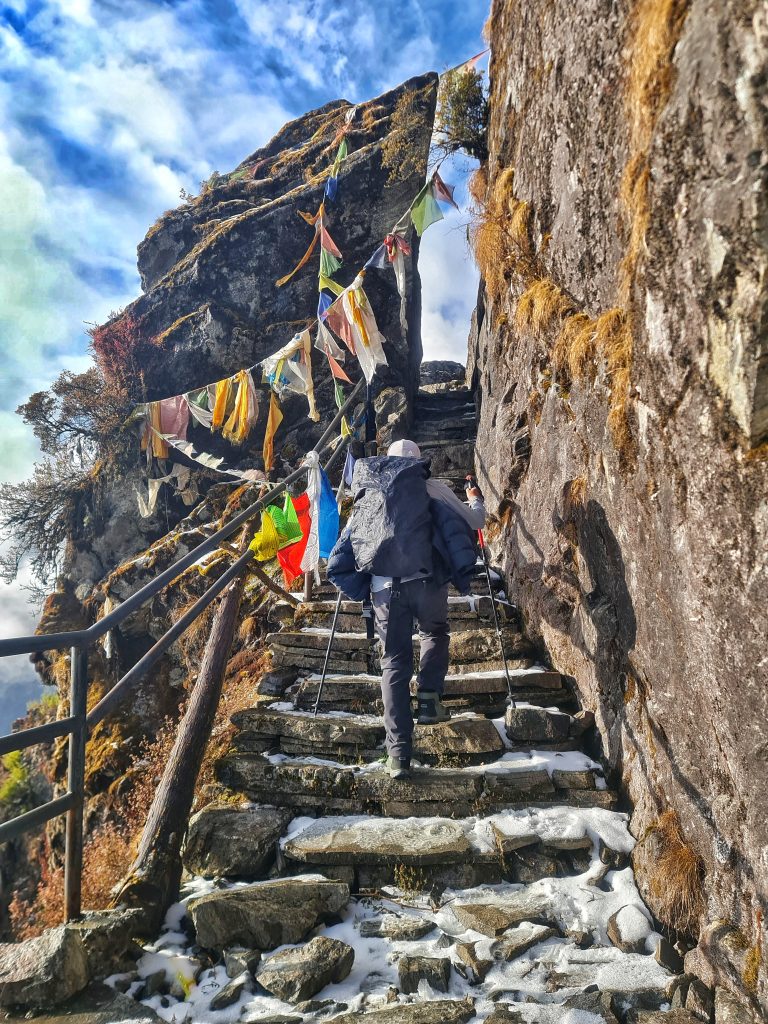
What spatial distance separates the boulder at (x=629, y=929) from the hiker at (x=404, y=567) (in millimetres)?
1491

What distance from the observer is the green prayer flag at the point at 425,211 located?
10.4m

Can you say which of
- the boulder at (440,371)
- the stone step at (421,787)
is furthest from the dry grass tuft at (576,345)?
the boulder at (440,371)

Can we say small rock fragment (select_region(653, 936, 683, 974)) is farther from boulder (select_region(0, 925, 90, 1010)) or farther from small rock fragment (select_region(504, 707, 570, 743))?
boulder (select_region(0, 925, 90, 1010))

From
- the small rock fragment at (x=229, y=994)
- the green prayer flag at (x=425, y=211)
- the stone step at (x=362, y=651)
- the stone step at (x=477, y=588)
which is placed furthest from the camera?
the green prayer flag at (x=425, y=211)

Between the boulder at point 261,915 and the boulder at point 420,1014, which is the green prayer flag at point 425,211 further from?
the boulder at point 420,1014

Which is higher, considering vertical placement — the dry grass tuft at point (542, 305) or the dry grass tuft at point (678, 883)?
the dry grass tuft at point (542, 305)

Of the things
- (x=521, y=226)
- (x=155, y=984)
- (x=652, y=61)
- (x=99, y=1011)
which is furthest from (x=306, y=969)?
(x=521, y=226)

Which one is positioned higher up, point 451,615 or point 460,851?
point 451,615

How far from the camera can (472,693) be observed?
4.92 meters

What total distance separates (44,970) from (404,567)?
2836mm

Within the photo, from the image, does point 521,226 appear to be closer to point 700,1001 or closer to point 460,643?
point 460,643

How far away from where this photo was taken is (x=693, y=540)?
2.76 m

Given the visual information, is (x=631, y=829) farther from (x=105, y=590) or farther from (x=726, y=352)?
(x=105, y=590)

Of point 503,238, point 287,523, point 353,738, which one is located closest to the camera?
point 353,738
